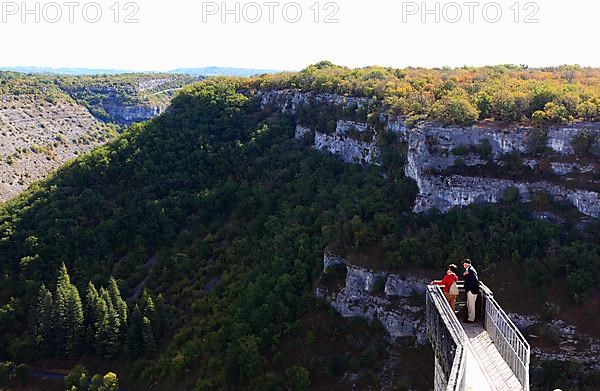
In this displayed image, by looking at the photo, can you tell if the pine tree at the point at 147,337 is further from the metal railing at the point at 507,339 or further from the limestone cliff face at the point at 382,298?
the metal railing at the point at 507,339

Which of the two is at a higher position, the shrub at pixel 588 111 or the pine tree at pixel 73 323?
the shrub at pixel 588 111

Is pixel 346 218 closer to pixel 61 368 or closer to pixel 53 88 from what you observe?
pixel 61 368

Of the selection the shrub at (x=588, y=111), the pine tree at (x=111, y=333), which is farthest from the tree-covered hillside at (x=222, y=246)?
the shrub at (x=588, y=111)

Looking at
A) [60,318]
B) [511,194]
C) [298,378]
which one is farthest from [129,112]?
[511,194]

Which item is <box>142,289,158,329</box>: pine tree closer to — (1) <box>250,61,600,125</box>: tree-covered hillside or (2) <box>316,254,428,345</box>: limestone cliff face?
(2) <box>316,254,428,345</box>: limestone cliff face

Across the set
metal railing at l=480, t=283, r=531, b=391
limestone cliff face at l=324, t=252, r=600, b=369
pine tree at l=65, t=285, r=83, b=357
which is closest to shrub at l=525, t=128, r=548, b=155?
limestone cliff face at l=324, t=252, r=600, b=369
